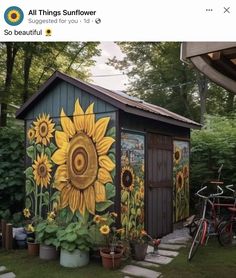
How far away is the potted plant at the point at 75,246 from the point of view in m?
5.24

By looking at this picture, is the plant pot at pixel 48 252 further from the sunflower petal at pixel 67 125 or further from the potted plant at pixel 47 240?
the sunflower petal at pixel 67 125

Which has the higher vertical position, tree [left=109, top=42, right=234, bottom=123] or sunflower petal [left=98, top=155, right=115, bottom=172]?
tree [left=109, top=42, right=234, bottom=123]

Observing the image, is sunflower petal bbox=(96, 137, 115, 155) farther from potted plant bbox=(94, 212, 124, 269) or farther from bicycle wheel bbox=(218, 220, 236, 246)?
bicycle wheel bbox=(218, 220, 236, 246)

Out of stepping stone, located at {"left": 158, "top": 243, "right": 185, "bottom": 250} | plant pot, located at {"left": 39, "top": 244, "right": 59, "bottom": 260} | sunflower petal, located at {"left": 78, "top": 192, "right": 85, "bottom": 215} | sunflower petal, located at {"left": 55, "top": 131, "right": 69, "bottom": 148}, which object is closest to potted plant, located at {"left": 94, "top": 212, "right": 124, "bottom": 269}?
sunflower petal, located at {"left": 78, "top": 192, "right": 85, "bottom": 215}

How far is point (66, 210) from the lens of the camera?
247 inches

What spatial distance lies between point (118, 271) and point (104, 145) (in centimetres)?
195

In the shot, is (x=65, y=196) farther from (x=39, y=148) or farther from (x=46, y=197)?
(x=39, y=148)

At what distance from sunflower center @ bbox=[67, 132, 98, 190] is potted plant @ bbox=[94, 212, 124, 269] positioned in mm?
695

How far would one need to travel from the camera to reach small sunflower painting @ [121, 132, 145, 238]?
231 inches

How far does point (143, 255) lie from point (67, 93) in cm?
307

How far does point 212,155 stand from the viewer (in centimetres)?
888
